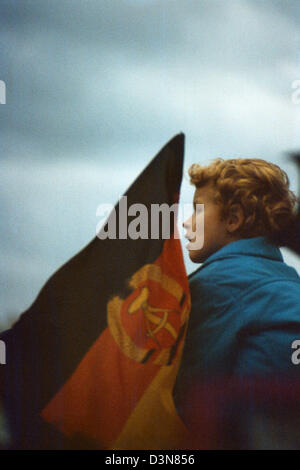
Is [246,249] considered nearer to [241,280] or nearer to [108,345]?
[241,280]

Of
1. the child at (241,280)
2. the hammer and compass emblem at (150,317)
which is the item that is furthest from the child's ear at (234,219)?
the hammer and compass emblem at (150,317)

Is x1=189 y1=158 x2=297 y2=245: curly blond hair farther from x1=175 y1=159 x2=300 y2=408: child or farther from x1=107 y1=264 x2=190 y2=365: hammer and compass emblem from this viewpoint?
x1=107 y1=264 x2=190 y2=365: hammer and compass emblem

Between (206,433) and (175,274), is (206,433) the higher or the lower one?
the lower one

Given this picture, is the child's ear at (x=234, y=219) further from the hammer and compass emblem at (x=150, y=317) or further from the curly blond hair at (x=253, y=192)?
the hammer and compass emblem at (x=150, y=317)

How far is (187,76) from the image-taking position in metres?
2.81

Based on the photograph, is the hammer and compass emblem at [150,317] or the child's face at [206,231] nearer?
the hammer and compass emblem at [150,317]

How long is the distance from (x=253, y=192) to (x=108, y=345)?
929mm

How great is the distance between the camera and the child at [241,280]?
254 centimetres

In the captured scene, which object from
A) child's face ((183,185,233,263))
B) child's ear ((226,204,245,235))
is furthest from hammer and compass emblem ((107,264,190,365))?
child's ear ((226,204,245,235))

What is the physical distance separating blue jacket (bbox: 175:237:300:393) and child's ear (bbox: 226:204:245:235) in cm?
8
